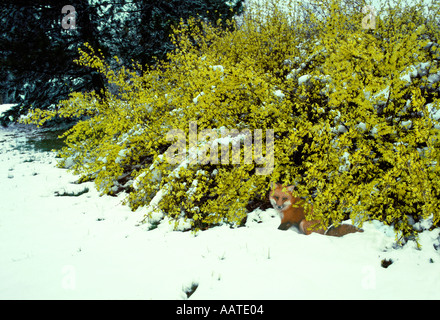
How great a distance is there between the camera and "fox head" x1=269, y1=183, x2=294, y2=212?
112 inches

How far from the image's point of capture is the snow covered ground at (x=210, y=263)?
1.93 meters

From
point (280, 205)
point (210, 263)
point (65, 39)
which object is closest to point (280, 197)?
point (280, 205)

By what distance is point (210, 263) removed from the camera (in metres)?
2.33

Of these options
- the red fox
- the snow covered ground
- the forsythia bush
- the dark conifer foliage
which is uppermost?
the dark conifer foliage

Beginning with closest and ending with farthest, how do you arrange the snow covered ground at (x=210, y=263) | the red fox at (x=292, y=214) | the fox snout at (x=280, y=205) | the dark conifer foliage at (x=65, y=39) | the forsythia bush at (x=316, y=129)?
the snow covered ground at (x=210, y=263) < the forsythia bush at (x=316, y=129) < the red fox at (x=292, y=214) < the fox snout at (x=280, y=205) < the dark conifer foliage at (x=65, y=39)

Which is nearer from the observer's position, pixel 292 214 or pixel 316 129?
pixel 316 129

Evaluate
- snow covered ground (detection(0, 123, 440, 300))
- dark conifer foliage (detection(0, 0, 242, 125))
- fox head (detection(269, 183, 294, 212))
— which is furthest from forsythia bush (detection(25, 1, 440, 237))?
dark conifer foliage (detection(0, 0, 242, 125))

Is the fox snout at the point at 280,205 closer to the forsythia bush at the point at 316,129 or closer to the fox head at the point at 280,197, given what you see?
the fox head at the point at 280,197

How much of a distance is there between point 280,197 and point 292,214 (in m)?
0.23

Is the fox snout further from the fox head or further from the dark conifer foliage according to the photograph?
the dark conifer foliage

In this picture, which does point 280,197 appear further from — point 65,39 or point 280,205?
A: point 65,39

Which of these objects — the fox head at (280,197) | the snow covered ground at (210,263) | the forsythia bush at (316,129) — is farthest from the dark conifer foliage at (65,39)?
the fox head at (280,197)

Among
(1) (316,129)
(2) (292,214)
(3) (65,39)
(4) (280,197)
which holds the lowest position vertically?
(2) (292,214)

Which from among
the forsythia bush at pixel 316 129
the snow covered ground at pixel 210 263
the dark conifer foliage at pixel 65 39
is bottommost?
the snow covered ground at pixel 210 263
